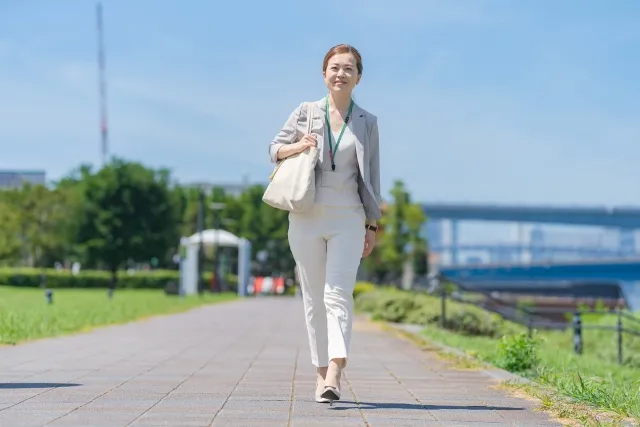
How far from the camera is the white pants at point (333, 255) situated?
19.2 ft

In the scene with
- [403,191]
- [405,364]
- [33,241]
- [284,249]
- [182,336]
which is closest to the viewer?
[405,364]

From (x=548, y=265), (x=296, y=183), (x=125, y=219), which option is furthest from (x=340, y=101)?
(x=548, y=265)

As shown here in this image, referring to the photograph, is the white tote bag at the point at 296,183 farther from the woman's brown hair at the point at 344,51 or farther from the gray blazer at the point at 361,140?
the woman's brown hair at the point at 344,51

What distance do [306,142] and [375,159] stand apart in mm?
441

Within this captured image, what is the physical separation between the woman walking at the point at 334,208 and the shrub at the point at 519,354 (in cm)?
339

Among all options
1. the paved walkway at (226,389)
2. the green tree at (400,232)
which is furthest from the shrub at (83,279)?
the paved walkway at (226,389)

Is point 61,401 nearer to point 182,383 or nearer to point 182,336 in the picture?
point 182,383

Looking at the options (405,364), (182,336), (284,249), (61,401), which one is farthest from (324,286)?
(284,249)

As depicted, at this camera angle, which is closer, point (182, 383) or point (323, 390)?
point (323, 390)

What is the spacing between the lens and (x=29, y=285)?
72.1 meters

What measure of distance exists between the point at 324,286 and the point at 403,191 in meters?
53.3

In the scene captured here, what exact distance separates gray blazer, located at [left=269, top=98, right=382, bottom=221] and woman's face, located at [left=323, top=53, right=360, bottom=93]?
0.16 m

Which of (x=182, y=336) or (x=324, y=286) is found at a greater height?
(x=324, y=286)

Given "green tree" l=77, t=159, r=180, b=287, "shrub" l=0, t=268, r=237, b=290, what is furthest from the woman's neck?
"green tree" l=77, t=159, r=180, b=287
